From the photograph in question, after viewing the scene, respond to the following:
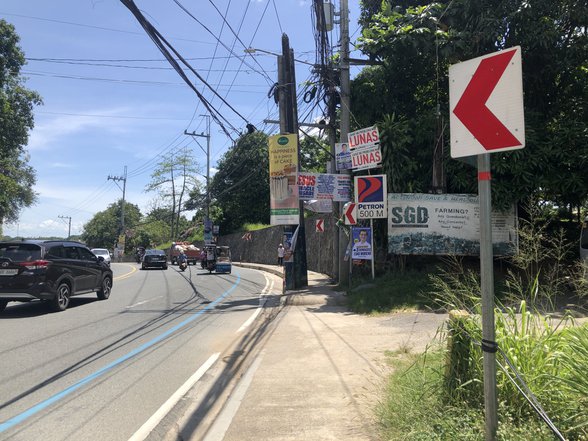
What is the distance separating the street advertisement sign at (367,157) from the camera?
12758 millimetres

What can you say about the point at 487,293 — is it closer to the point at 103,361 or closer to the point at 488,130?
the point at 488,130

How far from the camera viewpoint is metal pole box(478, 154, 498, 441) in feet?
10.0

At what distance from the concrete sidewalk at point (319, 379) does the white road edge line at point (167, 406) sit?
585 mm

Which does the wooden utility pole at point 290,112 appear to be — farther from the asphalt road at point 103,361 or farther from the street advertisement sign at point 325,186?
the asphalt road at point 103,361

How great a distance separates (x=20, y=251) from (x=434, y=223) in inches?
427

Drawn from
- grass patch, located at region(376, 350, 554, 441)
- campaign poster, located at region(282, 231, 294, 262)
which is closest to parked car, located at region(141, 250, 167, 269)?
campaign poster, located at region(282, 231, 294, 262)

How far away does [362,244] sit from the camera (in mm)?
13375

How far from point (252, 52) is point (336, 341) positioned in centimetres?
1041

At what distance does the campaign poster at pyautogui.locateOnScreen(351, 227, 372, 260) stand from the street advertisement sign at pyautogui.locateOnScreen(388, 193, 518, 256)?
26.2 inches

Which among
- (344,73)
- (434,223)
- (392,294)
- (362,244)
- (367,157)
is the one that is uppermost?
(344,73)

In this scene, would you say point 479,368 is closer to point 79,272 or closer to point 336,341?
point 336,341

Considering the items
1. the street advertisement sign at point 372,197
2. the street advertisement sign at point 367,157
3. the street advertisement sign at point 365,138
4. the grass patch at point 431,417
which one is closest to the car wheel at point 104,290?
the street advertisement sign at point 372,197

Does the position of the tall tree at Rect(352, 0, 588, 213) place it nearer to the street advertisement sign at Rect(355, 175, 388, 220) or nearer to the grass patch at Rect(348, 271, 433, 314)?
the street advertisement sign at Rect(355, 175, 388, 220)

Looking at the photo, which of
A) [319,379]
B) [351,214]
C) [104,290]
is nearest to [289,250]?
[351,214]
